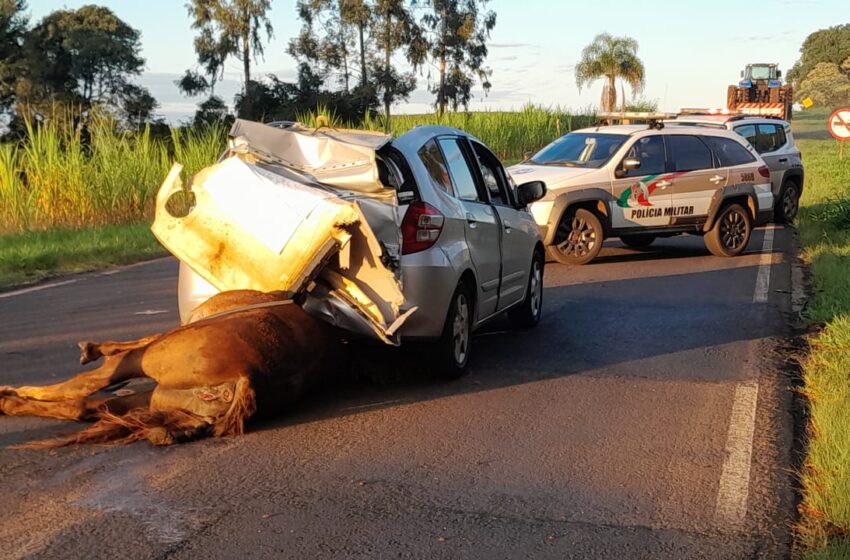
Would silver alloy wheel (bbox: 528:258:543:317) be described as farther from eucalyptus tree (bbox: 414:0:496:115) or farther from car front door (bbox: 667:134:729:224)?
eucalyptus tree (bbox: 414:0:496:115)

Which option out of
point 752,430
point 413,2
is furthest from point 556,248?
point 413,2

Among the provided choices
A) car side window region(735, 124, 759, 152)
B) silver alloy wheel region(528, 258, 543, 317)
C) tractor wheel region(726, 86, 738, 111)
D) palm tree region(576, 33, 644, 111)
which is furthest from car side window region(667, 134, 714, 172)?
palm tree region(576, 33, 644, 111)

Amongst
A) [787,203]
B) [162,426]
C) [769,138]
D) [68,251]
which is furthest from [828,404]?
[769,138]

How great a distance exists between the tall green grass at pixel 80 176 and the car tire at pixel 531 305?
32.3 feet

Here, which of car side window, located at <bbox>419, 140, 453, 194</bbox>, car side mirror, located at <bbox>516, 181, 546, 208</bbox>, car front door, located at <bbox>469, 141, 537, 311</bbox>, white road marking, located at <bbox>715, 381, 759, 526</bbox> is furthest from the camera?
car side mirror, located at <bbox>516, 181, 546, 208</bbox>

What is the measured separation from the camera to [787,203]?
66.7 ft

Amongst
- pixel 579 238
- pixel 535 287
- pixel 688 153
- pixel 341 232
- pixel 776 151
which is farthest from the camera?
pixel 776 151

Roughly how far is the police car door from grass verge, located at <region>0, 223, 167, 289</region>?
6.57 metres

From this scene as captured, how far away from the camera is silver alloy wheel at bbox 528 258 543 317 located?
387 inches

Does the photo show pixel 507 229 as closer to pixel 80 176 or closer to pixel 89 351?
pixel 89 351

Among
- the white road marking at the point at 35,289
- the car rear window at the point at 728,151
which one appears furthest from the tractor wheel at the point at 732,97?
the white road marking at the point at 35,289

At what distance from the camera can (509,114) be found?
3891 cm

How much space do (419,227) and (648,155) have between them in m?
8.77

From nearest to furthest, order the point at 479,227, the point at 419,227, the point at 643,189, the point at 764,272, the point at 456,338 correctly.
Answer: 1. the point at 419,227
2. the point at 456,338
3. the point at 479,227
4. the point at 764,272
5. the point at 643,189
